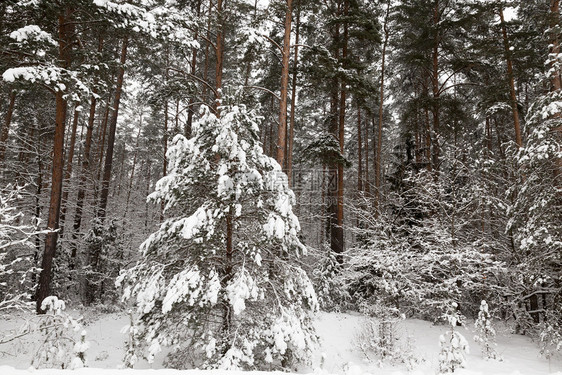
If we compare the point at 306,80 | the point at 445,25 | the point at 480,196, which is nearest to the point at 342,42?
the point at 306,80

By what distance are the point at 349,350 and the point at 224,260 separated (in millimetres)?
4873

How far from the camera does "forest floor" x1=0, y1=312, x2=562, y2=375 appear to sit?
7027 mm

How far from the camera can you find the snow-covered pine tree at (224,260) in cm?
549

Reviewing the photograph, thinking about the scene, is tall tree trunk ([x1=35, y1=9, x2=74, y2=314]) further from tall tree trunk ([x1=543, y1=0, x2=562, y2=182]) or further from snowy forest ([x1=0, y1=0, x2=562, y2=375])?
tall tree trunk ([x1=543, y1=0, x2=562, y2=182])

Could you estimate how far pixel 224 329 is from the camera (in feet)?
19.9

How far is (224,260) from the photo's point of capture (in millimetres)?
6441

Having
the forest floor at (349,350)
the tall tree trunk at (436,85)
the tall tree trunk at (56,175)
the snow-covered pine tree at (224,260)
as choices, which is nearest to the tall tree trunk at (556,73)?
the tall tree trunk at (436,85)

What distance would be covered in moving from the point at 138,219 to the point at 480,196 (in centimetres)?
1947

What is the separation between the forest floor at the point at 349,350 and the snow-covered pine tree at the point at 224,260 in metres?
1.37

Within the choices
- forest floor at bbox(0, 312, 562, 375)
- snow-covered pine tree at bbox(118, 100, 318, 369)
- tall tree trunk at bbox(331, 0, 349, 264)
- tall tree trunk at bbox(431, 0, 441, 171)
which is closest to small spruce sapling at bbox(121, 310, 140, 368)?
snow-covered pine tree at bbox(118, 100, 318, 369)

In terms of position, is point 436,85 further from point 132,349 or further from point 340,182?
point 132,349

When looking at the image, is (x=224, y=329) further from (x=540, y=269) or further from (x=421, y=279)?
(x=540, y=269)

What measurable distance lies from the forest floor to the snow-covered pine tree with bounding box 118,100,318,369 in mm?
1371

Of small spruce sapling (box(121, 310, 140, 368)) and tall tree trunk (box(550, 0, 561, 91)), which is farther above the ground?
tall tree trunk (box(550, 0, 561, 91))
